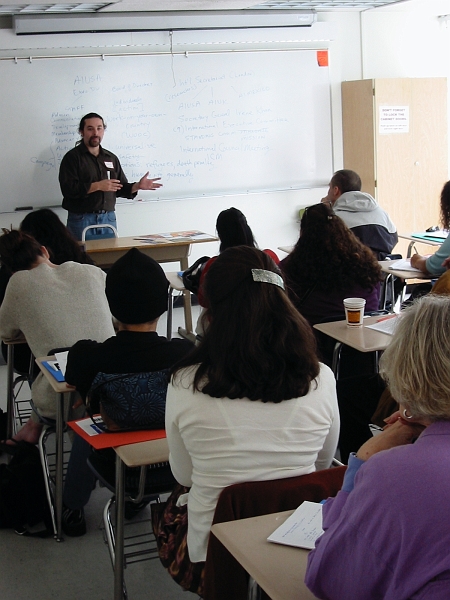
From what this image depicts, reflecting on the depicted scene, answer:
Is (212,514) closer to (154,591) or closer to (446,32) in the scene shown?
(154,591)

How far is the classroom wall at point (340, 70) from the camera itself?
697 cm

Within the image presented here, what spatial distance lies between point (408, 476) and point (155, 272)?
1502mm

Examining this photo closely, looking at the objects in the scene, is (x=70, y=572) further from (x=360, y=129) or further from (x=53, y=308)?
(x=360, y=129)

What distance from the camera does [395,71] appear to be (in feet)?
25.3

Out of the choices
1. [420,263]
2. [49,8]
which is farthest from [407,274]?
[49,8]

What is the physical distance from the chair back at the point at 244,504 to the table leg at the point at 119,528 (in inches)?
24.6

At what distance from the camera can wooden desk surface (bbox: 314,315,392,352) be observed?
3145 mm

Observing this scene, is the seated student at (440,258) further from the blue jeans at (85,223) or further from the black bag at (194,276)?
the blue jeans at (85,223)

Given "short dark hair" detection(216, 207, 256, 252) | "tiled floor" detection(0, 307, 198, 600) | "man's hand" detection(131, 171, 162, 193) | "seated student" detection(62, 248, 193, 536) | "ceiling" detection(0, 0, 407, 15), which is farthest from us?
"man's hand" detection(131, 171, 162, 193)

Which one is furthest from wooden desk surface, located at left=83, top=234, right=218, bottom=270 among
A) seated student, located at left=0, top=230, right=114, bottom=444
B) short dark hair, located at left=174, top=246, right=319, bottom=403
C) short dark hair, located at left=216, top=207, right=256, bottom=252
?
short dark hair, located at left=174, top=246, right=319, bottom=403

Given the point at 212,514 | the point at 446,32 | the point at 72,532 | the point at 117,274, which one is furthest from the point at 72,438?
the point at 446,32

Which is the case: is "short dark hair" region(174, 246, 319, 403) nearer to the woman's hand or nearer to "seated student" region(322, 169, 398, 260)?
the woman's hand

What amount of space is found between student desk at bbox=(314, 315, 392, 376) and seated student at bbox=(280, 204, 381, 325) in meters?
0.16

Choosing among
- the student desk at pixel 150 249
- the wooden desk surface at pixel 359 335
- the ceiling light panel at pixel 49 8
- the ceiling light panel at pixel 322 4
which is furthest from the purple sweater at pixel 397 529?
Result: the ceiling light panel at pixel 322 4
